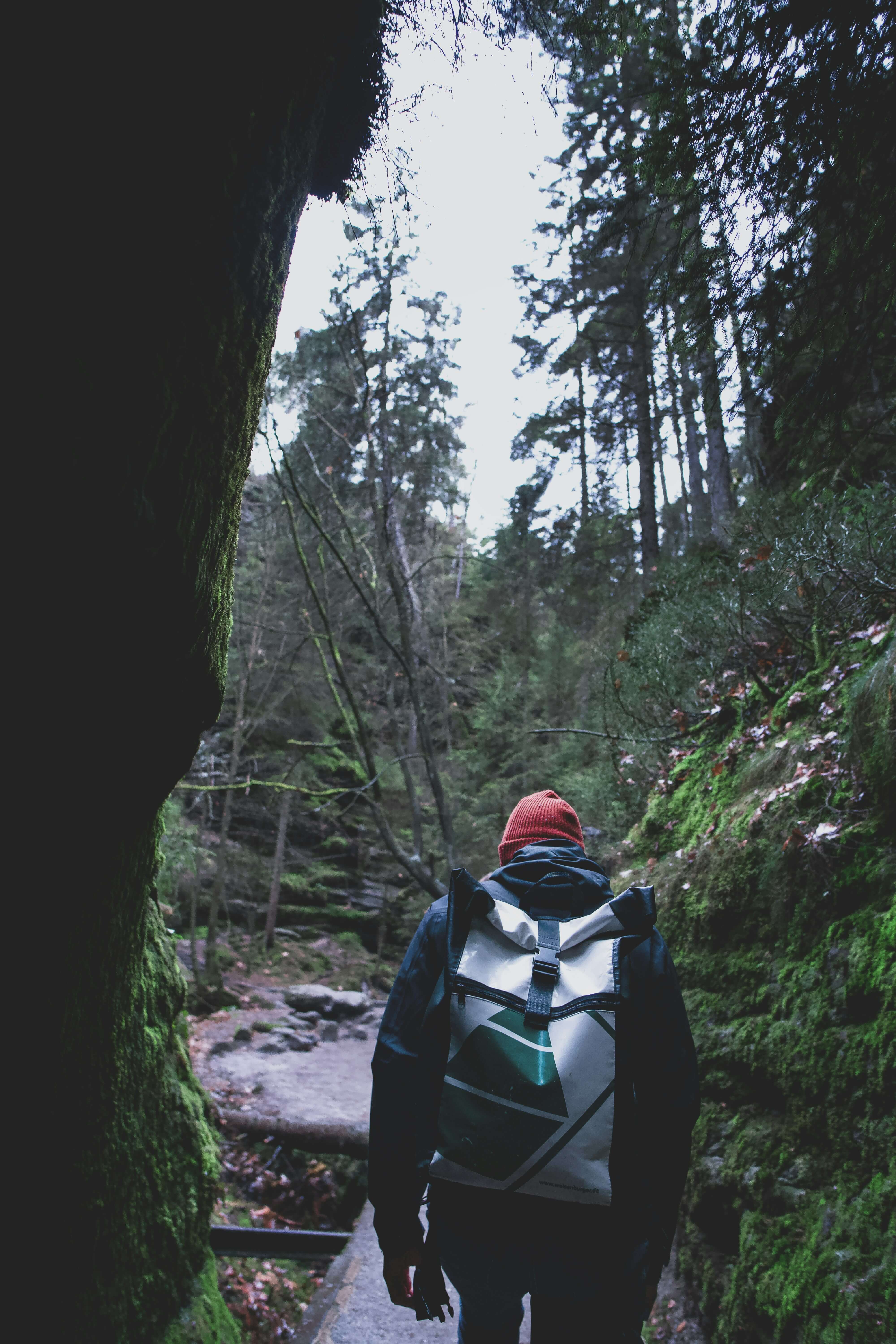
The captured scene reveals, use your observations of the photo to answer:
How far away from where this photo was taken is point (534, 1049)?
188cm

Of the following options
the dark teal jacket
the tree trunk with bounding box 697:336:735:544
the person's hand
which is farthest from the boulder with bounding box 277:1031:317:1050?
the tree trunk with bounding box 697:336:735:544

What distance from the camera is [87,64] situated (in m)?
1.05

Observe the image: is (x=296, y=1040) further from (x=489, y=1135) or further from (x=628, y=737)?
(x=489, y=1135)

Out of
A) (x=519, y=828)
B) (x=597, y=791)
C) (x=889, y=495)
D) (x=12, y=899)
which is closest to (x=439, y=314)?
(x=597, y=791)

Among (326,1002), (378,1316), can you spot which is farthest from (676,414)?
(326,1002)

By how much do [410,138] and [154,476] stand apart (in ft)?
8.47

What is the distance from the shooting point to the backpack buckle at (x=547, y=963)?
1.97 meters

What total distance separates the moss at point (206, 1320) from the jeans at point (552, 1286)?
151 centimetres

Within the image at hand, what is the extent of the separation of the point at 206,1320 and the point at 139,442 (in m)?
3.64

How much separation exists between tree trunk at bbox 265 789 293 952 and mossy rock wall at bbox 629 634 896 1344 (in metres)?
12.6

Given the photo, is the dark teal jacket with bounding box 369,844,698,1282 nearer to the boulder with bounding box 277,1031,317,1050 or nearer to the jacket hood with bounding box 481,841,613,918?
the jacket hood with bounding box 481,841,613,918

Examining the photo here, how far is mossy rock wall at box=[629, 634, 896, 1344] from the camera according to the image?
7.95 feet

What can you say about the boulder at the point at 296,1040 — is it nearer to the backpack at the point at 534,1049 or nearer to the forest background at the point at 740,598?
the forest background at the point at 740,598

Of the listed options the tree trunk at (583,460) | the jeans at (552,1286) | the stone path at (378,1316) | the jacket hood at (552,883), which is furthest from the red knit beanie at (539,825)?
the tree trunk at (583,460)
